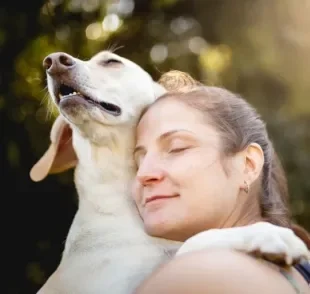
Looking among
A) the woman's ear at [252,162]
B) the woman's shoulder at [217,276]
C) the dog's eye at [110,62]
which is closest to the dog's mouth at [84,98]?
the dog's eye at [110,62]

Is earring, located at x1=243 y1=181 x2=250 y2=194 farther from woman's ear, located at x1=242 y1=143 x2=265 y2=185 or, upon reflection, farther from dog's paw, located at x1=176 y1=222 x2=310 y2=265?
dog's paw, located at x1=176 y1=222 x2=310 y2=265

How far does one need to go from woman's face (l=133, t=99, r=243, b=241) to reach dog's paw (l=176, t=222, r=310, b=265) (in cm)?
9

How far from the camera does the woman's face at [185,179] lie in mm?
1043

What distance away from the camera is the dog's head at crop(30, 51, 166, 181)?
3.88 feet

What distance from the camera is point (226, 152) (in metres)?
1.07

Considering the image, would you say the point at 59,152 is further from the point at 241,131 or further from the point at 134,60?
the point at 241,131

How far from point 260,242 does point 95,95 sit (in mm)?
462

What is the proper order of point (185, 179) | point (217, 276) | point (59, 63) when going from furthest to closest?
point (59, 63) < point (185, 179) < point (217, 276)

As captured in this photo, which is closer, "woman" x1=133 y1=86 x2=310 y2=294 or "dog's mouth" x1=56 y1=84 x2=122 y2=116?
"woman" x1=133 y1=86 x2=310 y2=294

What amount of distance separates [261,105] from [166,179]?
1.52 ft

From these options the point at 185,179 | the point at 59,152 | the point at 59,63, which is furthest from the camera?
the point at 59,152

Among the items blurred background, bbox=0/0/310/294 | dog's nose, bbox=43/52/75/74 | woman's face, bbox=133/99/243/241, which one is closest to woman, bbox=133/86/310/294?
woman's face, bbox=133/99/243/241

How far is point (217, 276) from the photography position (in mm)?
798

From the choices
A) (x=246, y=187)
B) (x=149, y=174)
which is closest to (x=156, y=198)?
(x=149, y=174)
